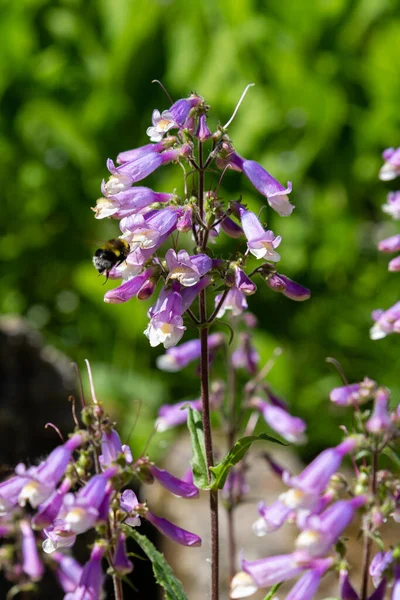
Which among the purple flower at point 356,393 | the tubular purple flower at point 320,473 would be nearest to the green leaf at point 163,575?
the tubular purple flower at point 320,473

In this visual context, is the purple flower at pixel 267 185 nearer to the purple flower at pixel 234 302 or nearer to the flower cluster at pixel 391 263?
the purple flower at pixel 234 302

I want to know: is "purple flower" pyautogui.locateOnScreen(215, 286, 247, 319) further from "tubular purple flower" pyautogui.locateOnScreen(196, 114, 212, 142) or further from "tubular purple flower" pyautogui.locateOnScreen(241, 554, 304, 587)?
"tubular purple flower" pyautogui.locateOnScreen(241, 554, 304, 587)

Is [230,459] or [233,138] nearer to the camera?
[230,459]

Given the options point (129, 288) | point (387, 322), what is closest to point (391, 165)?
point (387, 322)

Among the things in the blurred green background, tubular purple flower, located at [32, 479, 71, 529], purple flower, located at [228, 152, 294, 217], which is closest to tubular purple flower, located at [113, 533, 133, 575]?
tubular purple flower, located at [32, 479, 71, 529]

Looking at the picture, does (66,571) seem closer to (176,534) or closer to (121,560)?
(176,534)

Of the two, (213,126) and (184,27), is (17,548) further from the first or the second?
(184,27)
